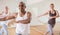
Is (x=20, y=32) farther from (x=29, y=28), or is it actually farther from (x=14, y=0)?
(x=14, y=0)

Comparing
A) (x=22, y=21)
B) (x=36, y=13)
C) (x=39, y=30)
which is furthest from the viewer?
(x=36, y=13)

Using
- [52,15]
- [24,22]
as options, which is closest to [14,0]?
[24,22]

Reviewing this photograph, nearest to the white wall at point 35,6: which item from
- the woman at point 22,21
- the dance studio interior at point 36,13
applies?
the dance studio interior at point 36,13

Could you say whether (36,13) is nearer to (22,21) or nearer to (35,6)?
(35,6)

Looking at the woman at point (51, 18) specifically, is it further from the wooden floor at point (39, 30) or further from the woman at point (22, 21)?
the woman at point (22, 21)

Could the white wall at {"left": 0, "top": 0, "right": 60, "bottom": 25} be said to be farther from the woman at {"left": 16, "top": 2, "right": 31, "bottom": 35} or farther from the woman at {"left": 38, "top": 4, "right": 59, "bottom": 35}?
the woman at {"left": 16, "top": 2, "right": 31, "bottom": 35}

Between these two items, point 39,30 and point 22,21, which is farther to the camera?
point 39,30

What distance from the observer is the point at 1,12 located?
8.04ft

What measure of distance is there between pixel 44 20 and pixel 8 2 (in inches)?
24.0

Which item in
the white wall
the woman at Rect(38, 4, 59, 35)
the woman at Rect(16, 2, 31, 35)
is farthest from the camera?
the white wall

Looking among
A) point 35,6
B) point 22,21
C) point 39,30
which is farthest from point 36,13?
point 22,21

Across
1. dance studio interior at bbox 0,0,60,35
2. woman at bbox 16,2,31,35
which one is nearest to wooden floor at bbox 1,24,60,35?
dance studio interior at bbox 0,0,60,35

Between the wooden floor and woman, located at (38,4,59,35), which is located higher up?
woman, located at (38,4,59,35)

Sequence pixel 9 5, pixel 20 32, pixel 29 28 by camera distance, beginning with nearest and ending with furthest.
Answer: pixel 20 32 → pixel 29 28 → pixel 9 5
